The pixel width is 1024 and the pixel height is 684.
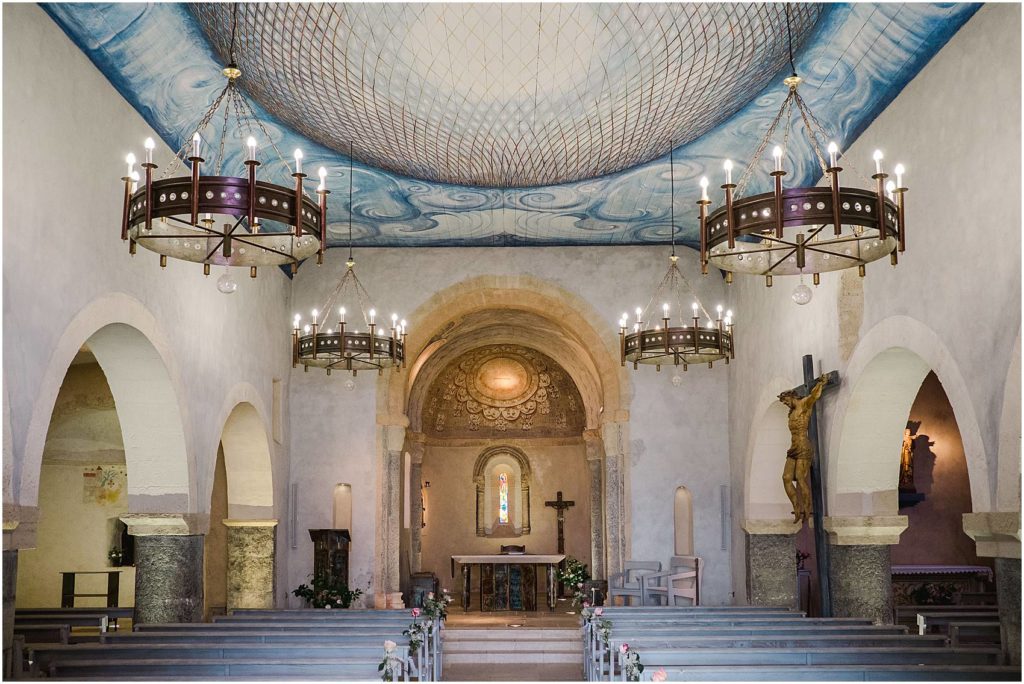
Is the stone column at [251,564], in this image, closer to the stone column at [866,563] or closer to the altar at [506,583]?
the altar at [506,583]

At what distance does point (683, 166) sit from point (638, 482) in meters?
5.84

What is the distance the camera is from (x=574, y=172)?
1289cm

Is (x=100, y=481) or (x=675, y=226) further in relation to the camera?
(x=100, y=481)

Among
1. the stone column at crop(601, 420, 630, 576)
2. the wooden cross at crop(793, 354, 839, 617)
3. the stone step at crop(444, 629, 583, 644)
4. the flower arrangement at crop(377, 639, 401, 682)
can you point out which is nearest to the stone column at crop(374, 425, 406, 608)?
the stone step at crop(444, 629, 583, 644)

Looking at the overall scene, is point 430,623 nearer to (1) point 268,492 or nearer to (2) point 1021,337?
(1) point 268,492

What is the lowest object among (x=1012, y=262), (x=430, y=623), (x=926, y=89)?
(x=430, y=623)

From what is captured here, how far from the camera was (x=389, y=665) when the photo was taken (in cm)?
776

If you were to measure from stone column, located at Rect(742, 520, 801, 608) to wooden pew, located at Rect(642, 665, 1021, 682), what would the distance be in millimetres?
7244

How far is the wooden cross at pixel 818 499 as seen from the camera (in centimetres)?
1201

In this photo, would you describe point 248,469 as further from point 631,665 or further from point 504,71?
point 631,665

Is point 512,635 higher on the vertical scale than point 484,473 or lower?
lower

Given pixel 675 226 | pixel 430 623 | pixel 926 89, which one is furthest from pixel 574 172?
pixel 430 623

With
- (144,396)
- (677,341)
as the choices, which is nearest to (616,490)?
(677,341)

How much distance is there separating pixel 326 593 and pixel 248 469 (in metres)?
2.15
